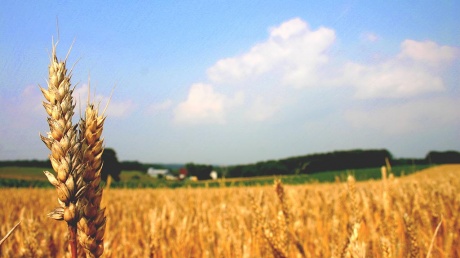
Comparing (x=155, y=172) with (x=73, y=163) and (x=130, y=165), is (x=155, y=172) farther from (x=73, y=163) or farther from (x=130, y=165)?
(x=73, y=163)

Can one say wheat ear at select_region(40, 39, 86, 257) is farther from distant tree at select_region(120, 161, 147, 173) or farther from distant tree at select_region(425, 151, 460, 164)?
distant tree at select_region(425, 151, 460, 164)

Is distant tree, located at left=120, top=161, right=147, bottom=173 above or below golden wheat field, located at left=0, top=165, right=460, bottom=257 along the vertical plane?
below

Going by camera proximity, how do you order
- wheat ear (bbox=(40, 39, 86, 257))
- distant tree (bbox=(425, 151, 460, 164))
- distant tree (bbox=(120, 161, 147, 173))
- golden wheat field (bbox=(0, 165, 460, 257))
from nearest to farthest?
wheat ear (bbox=(40, 39, 86, 257))
golden wheat field (bbox=(0, 165, 460, 257))
distant tree (bbox=(425, 151, 460, 164))
distant tree (bbox=(120, 161, 147, 173))

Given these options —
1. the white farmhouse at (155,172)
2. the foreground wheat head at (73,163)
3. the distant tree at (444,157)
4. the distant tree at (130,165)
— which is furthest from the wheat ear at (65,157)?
the white farmhouse at (155,172)

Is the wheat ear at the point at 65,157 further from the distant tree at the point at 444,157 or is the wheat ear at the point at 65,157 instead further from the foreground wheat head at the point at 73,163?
→ the distant tree at the point at 444,157

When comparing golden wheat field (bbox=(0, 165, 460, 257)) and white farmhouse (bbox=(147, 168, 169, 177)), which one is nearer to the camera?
golden wheat field (bbox=(0, 165, 460, 257))

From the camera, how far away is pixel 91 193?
58 cm

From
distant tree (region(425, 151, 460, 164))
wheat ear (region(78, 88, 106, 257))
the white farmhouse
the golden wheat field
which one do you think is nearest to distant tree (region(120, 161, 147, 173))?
the white farmhouse

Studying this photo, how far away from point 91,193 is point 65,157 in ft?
0.26

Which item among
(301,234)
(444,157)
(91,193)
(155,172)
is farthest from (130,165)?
(91,193)

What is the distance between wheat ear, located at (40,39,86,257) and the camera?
0.55 metres

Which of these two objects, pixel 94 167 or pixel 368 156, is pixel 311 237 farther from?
pixel 368 156

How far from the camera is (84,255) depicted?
62 centimetres

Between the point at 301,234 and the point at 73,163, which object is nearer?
the point at 73,163
